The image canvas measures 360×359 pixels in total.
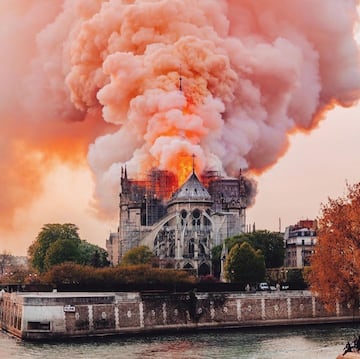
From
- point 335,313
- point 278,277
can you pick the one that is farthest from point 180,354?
point 278,277

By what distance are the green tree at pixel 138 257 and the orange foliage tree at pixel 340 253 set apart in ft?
116

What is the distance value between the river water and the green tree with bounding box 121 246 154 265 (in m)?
25.8

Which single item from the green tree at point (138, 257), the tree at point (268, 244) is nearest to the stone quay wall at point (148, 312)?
the green tree at point (138, 257)

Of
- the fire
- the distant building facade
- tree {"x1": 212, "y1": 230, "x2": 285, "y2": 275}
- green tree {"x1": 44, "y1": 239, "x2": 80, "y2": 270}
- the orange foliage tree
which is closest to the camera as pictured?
the orange foliage tree

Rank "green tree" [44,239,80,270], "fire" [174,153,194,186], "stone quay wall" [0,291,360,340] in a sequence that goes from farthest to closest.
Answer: "fire" [174,153,194,186] < "green tree" [44,239,80,270] < "stone quay wall" [0,291,360,340]

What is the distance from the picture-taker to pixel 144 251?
6950cm

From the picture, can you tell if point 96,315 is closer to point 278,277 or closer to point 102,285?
point 102,285

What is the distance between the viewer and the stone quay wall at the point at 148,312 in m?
39.2

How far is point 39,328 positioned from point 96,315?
2.56 m

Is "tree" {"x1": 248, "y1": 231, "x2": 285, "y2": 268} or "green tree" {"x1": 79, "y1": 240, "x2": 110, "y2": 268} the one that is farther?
"green tree" {"x1": 79, "y1": 240, "x2": 110, "y2": 268}

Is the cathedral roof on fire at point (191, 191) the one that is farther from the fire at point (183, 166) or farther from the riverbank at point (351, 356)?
the riverbank at point (351, 356)

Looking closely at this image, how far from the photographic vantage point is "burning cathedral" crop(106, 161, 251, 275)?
7706cm

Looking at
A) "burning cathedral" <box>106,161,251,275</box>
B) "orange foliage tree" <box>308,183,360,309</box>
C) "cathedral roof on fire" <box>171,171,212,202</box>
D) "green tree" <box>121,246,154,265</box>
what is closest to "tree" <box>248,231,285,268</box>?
"green tree" <box>121,246,154,265</box>

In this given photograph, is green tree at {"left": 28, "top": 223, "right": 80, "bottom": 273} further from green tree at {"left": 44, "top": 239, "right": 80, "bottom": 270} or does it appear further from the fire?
the fire
